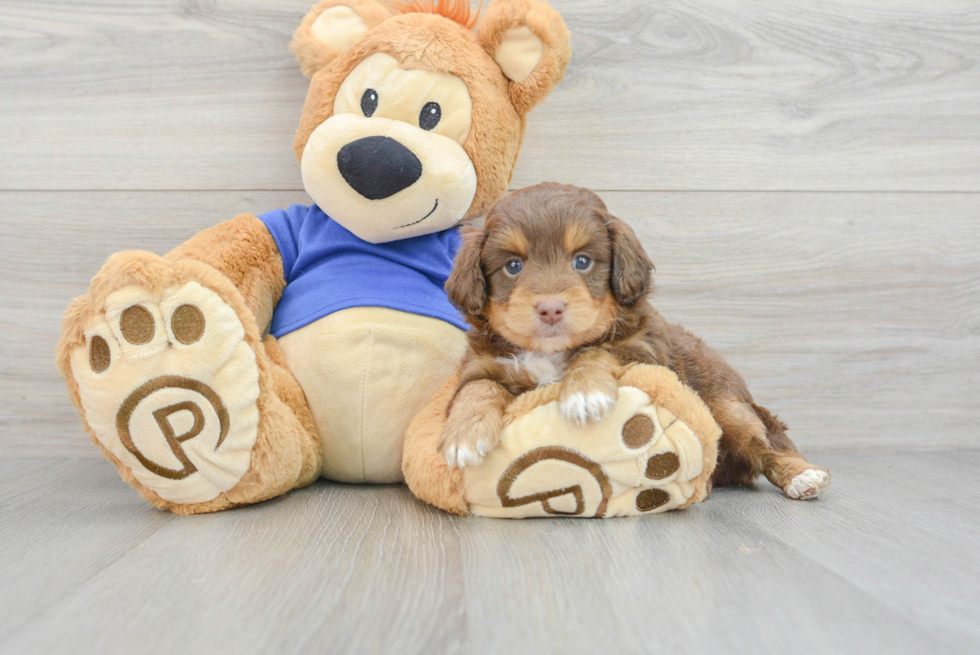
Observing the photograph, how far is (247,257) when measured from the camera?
1.75 meters

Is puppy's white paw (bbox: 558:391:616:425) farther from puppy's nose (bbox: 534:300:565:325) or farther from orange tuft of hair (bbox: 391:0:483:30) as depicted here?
orange tuft of hair (bbox: 391:0:483:30)

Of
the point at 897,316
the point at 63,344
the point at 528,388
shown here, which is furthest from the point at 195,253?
the point at 897,316

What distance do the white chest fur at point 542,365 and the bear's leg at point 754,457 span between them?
15.9 inches

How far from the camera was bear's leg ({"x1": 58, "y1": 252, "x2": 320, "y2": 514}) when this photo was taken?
139 centimetres

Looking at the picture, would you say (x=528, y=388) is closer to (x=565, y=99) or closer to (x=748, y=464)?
(x=748, y=464)

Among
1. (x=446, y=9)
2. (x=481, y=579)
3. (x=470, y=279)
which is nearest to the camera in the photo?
(x=481, y=579)

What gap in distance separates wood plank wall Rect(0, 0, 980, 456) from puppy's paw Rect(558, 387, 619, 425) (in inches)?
36.4

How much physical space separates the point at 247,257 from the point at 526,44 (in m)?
0.85

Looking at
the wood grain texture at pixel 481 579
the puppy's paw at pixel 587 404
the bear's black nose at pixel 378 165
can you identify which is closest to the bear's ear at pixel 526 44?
the bear's black nose at pixel 378 165

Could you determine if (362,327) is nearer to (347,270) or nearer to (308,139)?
(347,270)

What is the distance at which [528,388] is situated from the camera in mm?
1506

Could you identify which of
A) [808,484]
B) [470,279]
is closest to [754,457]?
[808,484]

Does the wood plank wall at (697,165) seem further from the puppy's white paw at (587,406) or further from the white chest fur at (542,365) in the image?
the puppy's white paw at (587,406)

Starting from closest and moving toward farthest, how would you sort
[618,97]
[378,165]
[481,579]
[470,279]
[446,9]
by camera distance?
[481,579]
[470,279]
[378,165]
[446,9]
[618,97]
